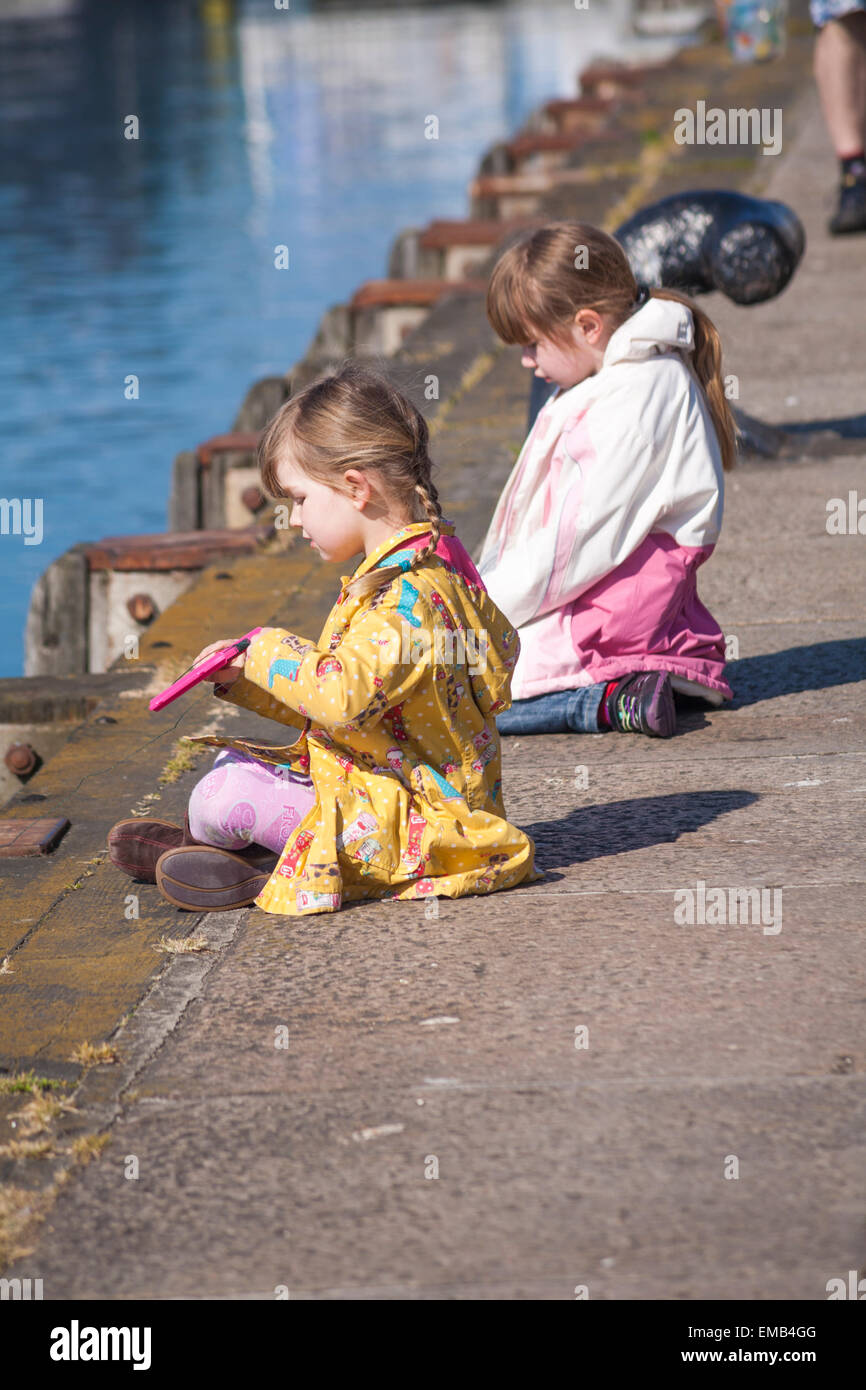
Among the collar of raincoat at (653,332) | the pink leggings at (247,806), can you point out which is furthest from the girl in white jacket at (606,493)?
the pink leggings at (247,806)

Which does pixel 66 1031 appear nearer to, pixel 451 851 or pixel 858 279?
pixel 451 851

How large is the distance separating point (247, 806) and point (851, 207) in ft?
21.3

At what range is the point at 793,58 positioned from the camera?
15.9m

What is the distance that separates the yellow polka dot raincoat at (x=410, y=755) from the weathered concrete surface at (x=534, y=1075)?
0.06 m

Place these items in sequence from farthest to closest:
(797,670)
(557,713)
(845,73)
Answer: (845,73)
(797,670)
(557,713)

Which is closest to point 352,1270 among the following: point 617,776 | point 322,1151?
point 322,1151

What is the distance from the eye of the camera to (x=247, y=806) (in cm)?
335

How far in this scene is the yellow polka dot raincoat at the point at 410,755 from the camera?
10.5 ft

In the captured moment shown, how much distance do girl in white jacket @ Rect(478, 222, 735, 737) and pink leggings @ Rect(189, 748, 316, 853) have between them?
1.07 meters

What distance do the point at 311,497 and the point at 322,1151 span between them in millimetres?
1281

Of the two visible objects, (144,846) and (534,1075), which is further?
(144,846)

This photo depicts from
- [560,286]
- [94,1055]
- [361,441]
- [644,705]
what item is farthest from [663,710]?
[94,1055]

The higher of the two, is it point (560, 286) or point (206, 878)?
point (560, 286)

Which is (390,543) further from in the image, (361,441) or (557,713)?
(557,713)
